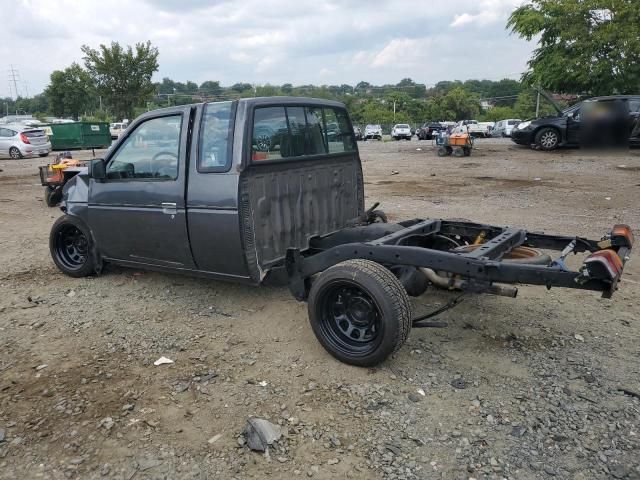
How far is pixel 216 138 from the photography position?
169 inches

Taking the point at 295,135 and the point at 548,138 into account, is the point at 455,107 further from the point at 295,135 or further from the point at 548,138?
the point at 295,135

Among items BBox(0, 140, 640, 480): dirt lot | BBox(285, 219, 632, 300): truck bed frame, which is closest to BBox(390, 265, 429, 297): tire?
BBox(285, 219, 632, 300): truck bed frame

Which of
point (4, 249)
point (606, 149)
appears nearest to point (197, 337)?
point (4, 249)

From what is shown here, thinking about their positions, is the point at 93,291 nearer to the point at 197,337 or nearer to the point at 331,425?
the point at 197,337

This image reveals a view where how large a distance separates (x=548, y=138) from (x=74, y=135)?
2257cm

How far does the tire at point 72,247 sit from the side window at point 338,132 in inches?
107

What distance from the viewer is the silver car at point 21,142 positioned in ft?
76.6

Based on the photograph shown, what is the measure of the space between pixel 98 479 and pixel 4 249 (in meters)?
5.70

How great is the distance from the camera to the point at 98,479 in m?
2.70

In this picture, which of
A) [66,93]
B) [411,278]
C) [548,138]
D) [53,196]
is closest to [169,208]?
[411,278]

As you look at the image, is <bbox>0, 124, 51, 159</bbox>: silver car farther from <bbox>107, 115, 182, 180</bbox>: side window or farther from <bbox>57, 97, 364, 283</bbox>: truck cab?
<bbox>107, 115, 182, 180</bbox>: side window

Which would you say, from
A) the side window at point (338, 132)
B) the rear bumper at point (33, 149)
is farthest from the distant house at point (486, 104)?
the side window at point (338, 132)

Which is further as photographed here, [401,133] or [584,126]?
[401,133]

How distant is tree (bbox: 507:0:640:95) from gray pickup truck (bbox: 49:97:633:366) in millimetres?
21096
